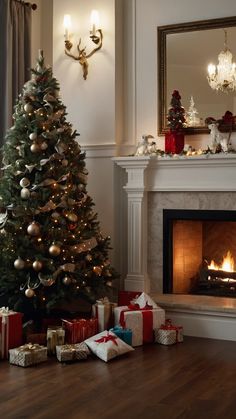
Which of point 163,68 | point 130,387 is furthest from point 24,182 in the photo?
point 130,387

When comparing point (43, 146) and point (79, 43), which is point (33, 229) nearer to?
point (43, 146)

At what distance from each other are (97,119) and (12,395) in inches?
107

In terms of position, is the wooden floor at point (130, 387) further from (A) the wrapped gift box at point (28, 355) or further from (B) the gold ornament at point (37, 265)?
(B) the gold ornament at point (37, 265)

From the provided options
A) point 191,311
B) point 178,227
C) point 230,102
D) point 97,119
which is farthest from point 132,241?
point 230,102

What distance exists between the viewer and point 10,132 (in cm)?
453

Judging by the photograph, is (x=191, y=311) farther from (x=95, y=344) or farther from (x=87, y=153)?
(x=87, y=153)

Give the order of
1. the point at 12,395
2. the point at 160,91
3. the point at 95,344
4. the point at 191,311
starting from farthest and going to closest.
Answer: the point at 160,91 < the point at 191,311 < the point at 95,344 < the point at 12,395

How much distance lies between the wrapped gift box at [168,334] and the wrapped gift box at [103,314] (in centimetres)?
36

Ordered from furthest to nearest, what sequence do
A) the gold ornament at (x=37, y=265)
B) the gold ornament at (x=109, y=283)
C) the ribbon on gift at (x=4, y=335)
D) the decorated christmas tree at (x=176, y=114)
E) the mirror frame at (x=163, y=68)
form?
1. the mirror frame at (x=163, y=68)
2. the decorated christmas tree at (x=176, y=114)
3. the gold ornament at (x=109, y=283)
4. the gold ornament at (x=37, y=265)
5. the ribbon on gift at (x=4, y=335)

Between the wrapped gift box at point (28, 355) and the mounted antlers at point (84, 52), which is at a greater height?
the mounted antlers at point (84, 52)

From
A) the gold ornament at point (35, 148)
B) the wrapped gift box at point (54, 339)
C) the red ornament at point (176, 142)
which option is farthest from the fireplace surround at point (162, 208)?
the wrapped gift box at point (54, 339)

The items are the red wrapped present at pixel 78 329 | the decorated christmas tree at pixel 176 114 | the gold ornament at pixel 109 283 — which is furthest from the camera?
the decorated christmas tree at pixel 176 114

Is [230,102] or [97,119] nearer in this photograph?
[230,102]

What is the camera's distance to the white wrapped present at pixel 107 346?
3.81 m
